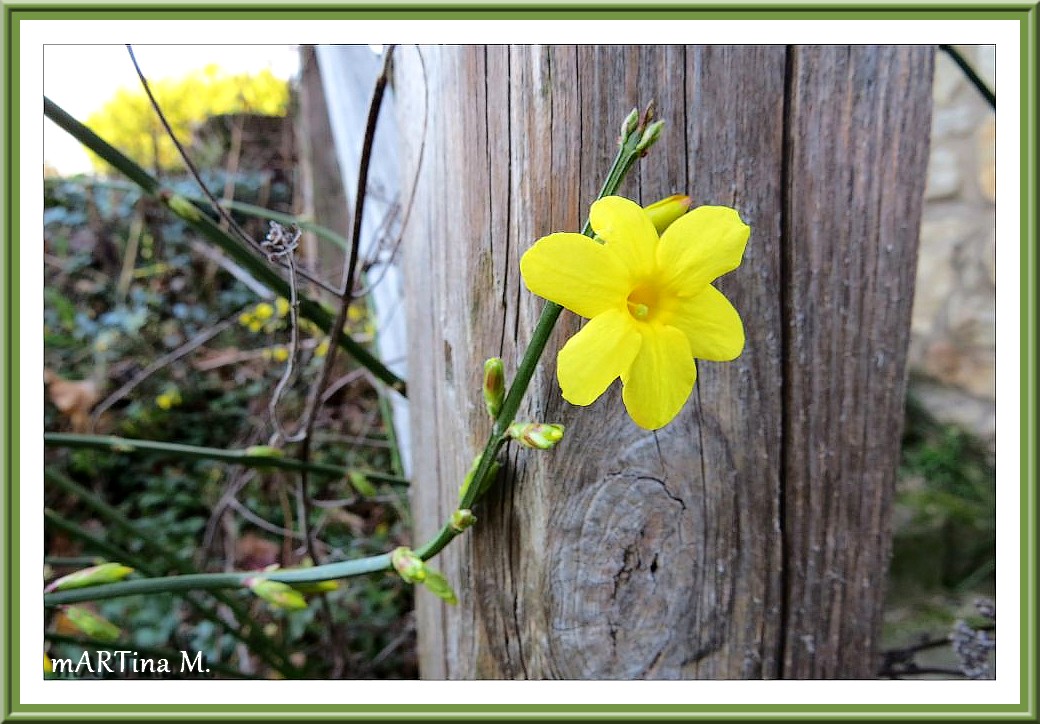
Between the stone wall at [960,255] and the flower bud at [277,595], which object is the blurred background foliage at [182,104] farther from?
the stone wall at [960,255]

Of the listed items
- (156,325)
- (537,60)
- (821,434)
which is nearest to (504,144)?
(537,60)

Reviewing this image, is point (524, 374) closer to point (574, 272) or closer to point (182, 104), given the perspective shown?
point (574, 272)

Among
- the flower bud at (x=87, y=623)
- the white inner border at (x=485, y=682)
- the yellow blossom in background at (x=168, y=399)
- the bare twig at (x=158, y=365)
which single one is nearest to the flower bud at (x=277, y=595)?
the white inner border at (x=485, y=682)

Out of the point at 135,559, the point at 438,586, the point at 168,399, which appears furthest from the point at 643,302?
the point at 168,399

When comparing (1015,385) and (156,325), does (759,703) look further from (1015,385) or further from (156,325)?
(156,325)

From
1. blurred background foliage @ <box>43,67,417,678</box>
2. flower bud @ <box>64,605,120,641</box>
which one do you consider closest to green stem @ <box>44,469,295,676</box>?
blurred background foliage @ <box>43,67,417,678</box>
